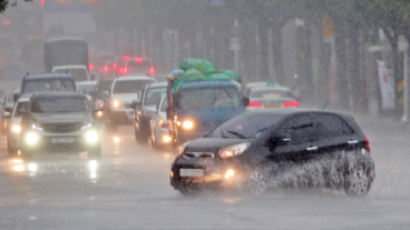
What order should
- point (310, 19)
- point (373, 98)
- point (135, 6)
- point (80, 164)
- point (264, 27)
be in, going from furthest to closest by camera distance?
point (135, 6), point (264, 27), point (373, 98), point (310, 19), point (80, 164)

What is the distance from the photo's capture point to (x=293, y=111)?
19812 millimetres

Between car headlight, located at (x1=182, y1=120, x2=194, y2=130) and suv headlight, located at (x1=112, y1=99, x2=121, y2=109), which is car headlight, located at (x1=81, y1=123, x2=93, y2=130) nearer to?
car headlight, located at (x1=182, y1=120, x2=194, y2=130)

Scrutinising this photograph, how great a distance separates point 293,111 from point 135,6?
101472 mm

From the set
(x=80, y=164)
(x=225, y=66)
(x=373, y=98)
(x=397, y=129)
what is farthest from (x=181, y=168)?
(x=225, y=66)

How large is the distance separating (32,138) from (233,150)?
461 inches

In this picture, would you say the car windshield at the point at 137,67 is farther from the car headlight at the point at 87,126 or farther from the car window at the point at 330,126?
the car window at the point at 330,126

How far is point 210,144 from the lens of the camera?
63.2ft

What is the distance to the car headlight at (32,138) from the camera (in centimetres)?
2981

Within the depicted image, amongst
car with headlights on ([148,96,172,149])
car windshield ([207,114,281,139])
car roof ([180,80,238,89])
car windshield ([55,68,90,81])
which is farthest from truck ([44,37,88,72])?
car windshield ([207,114,281,139])

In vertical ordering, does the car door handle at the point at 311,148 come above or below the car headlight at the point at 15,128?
above

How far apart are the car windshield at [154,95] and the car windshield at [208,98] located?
5248mm

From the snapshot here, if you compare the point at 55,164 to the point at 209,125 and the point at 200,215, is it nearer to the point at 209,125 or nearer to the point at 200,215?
the point at 209,125

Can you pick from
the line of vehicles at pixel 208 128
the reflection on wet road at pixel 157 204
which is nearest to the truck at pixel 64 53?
the line of vehicles at pixel 208 128

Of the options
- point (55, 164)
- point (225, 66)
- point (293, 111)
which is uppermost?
point (293, 111)
